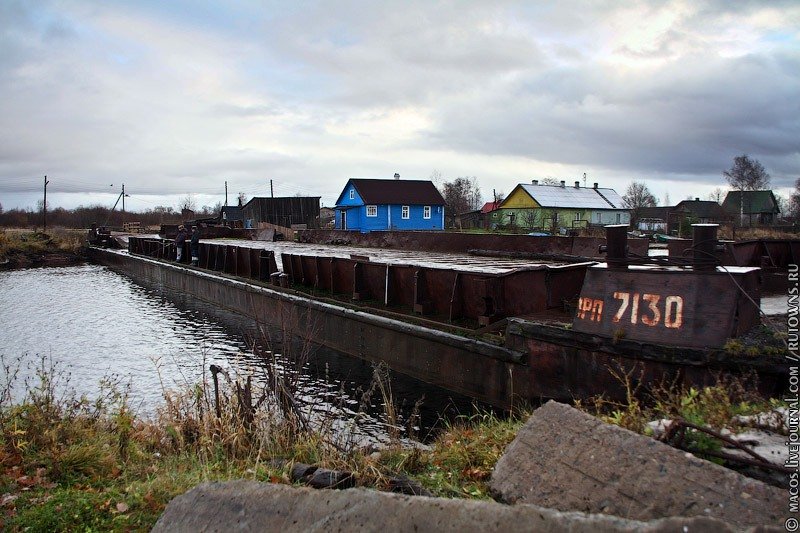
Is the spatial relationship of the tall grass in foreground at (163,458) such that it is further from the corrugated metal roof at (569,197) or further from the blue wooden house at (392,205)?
the corrugated metal roof at (569,197)

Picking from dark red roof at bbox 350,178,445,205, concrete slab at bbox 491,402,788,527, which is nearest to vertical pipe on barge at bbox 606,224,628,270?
concrete slab at bbox 491,402,788,527

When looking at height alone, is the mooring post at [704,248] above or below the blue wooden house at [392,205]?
below

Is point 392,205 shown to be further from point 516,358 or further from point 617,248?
point 617,248

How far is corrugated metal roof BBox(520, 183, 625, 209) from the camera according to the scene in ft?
169

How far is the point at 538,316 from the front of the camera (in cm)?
864

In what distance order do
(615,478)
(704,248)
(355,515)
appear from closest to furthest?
(355,515), (615,478), (704,248)

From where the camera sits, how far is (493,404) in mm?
8148

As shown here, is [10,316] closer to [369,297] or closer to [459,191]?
[369,297]

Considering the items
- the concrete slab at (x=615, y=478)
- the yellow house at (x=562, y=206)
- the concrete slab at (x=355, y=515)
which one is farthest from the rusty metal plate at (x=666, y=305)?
the yellow house at (x=562, y=206)

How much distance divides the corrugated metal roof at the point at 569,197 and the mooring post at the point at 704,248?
45799 millimetres

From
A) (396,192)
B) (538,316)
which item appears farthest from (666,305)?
(396,192)

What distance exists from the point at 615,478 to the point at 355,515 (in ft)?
4.63

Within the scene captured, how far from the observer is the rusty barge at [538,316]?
18.5 feet

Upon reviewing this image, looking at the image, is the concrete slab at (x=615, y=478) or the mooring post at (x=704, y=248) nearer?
the concrete slab at (x=615, y=478)
